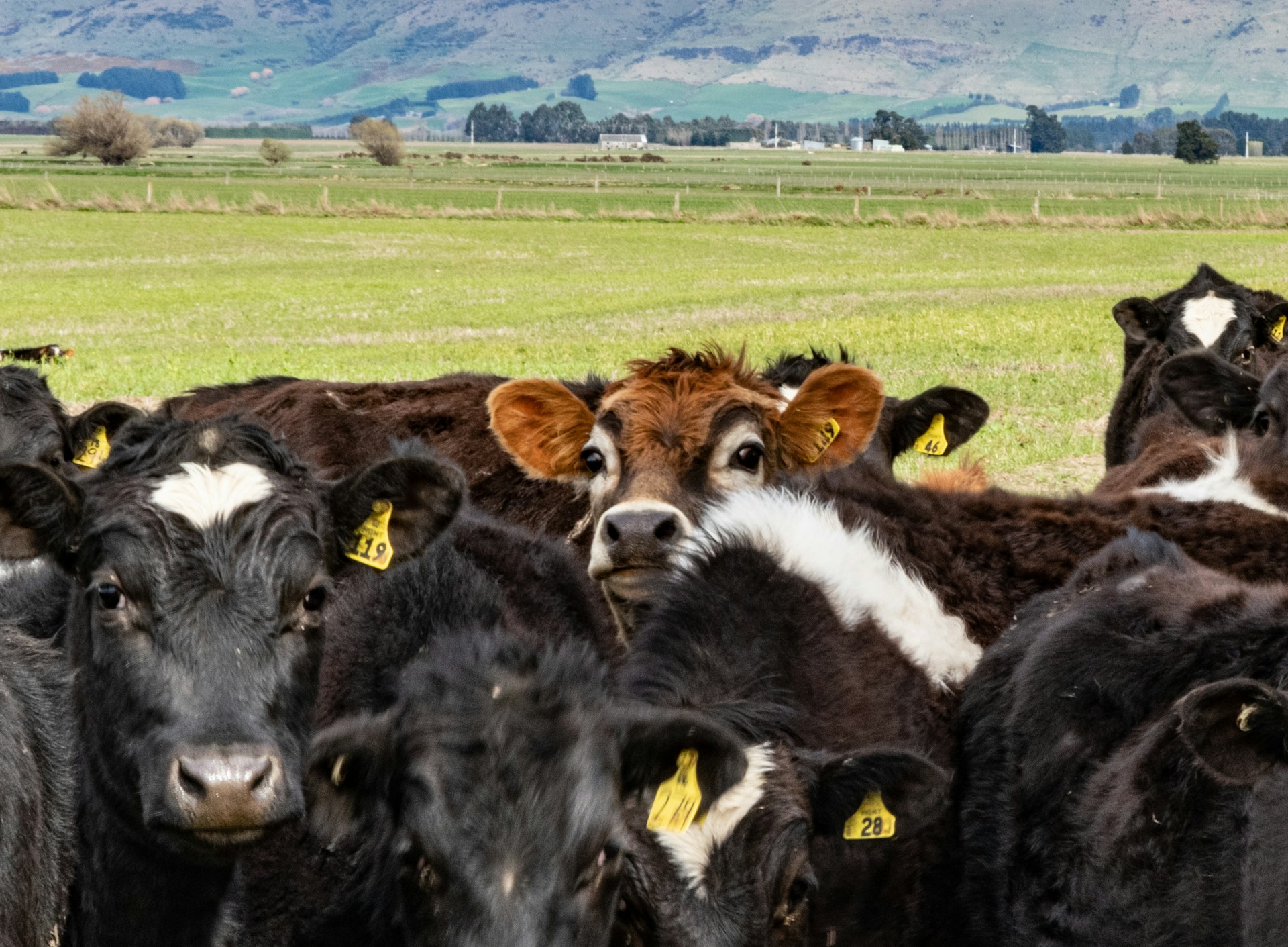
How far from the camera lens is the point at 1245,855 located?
3639mm

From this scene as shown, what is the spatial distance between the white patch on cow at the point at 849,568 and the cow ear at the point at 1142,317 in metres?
7.35

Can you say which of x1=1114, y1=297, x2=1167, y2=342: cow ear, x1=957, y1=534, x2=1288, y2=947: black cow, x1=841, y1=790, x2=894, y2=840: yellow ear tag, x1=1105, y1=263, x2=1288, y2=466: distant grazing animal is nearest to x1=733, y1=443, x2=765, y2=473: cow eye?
x1=957, y1=534, x2=1288, y2=947: black cow

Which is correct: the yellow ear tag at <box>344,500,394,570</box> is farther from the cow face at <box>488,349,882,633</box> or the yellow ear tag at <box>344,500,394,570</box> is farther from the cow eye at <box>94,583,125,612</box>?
the cow face at <box>488,349,882,633</box>

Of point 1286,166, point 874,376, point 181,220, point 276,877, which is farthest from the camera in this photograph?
point 1286,166

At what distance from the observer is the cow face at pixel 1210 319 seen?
36.7 ft

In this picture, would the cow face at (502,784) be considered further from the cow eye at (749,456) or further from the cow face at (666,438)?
the cow eye at (749,456)

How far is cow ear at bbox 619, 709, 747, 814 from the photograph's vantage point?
3.52 metres

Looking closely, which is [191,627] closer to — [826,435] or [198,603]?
[198,603]

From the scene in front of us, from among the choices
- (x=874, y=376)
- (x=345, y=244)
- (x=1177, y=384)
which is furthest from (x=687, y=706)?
(x=345, y=244)

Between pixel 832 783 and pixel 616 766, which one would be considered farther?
pixel 832 783

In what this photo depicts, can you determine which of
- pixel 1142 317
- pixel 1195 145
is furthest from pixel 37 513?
pixel 1195 145

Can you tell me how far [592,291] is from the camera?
30234 millimetres

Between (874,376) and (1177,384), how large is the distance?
2497 millimetres

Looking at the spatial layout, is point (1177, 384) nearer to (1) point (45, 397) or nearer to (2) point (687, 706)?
(2) point (687, 706)
